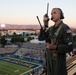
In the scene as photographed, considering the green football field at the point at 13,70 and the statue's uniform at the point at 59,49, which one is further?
the green football field at the point at 13,70

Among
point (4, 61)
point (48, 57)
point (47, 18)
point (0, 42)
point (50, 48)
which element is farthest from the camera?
point (0, 42)

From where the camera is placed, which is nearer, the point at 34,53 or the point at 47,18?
the point at 47,18

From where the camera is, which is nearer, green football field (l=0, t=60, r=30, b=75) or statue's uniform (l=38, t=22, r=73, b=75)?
statue's uniform (l=38, t=22, r=73, b=75)

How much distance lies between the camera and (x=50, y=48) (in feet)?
6.58

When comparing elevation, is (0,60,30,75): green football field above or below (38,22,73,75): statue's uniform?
below

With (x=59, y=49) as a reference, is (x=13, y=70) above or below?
below

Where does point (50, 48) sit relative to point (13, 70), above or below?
above

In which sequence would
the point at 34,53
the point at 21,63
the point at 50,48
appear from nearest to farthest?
the point at 50,48 → the point at 21,63 → the point at 34,53

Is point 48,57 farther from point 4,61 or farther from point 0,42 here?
point 0,42

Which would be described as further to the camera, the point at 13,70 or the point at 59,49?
the point at 13,70

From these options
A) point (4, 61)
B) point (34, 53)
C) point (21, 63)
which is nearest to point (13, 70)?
point (21, 63)

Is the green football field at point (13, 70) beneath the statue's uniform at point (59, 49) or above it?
beneath

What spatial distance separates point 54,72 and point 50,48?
0.95 feet

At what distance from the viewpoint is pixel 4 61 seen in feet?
90.1
